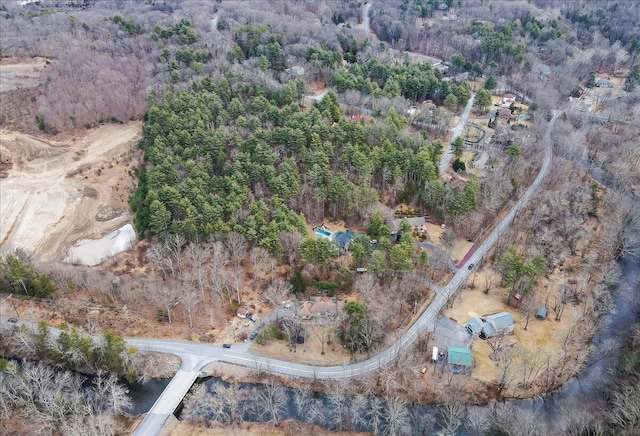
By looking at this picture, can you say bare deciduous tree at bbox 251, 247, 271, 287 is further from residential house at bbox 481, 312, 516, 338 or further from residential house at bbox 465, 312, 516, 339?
residential house at bbox 481, 312, 516, 338

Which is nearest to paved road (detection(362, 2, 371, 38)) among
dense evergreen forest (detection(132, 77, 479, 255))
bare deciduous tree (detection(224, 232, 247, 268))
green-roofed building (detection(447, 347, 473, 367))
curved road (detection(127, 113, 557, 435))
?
dense evergreen forest (detection(132, 77, 479, 255))

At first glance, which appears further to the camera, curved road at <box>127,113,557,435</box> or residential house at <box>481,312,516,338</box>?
residential house at <box>481,312,516,338</box>

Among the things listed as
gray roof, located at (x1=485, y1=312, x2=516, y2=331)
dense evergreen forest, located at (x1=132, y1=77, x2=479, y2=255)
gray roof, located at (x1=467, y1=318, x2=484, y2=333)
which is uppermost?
dense evergreen forest, located at (x1=132, y1=77, x2=479, y2=255)

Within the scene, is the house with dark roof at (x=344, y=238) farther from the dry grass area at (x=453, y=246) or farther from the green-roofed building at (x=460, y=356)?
the green-roofed building at (x=460, y=356)

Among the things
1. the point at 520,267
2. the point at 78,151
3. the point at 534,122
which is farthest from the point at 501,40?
the point at 78,151

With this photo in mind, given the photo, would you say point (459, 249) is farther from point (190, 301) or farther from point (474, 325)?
point (190, 301)

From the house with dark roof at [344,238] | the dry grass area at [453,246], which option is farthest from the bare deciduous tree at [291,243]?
the dry grass area at [453,246]
